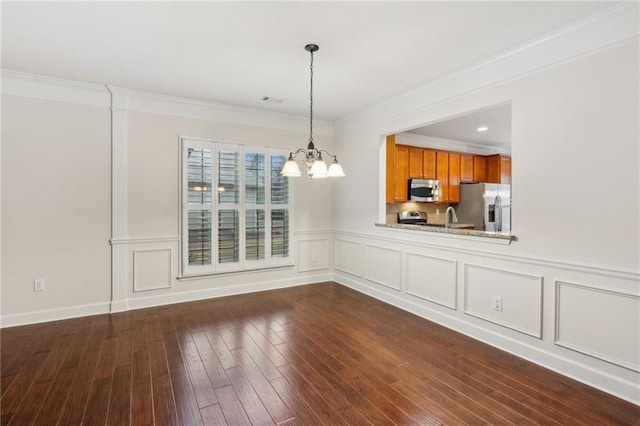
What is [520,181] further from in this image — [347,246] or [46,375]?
[46,375]

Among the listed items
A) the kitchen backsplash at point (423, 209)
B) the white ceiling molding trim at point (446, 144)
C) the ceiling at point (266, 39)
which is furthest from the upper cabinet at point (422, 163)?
the ceiling at point (266, 39)

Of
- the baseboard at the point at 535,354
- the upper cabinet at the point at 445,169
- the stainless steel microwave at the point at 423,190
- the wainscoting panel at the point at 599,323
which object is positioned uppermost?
the upper cabinet at the point at 445,169

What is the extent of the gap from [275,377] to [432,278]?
2.15m

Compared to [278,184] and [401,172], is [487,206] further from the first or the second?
[278,184]

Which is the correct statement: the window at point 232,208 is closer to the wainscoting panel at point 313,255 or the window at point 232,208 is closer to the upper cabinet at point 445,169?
the wainscoting panel at point 313,255

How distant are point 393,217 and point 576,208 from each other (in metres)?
3.68

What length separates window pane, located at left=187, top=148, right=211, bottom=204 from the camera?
4.48 meters

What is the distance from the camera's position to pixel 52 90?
12.2 ft

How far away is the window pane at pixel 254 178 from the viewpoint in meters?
4.87

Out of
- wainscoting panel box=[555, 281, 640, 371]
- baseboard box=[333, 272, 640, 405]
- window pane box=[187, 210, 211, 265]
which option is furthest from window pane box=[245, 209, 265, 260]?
wainscoting panel box=[555, 281, 640, 371]

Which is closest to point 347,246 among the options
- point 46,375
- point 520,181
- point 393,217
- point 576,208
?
point 393,217

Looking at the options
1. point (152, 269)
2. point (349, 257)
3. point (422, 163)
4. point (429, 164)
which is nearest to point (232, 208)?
point (152, 269)

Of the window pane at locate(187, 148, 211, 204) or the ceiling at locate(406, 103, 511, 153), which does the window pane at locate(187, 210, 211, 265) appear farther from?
the ceiling at locate(406, 103, 511, 153)

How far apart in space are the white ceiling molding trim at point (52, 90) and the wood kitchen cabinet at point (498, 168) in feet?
22.6
